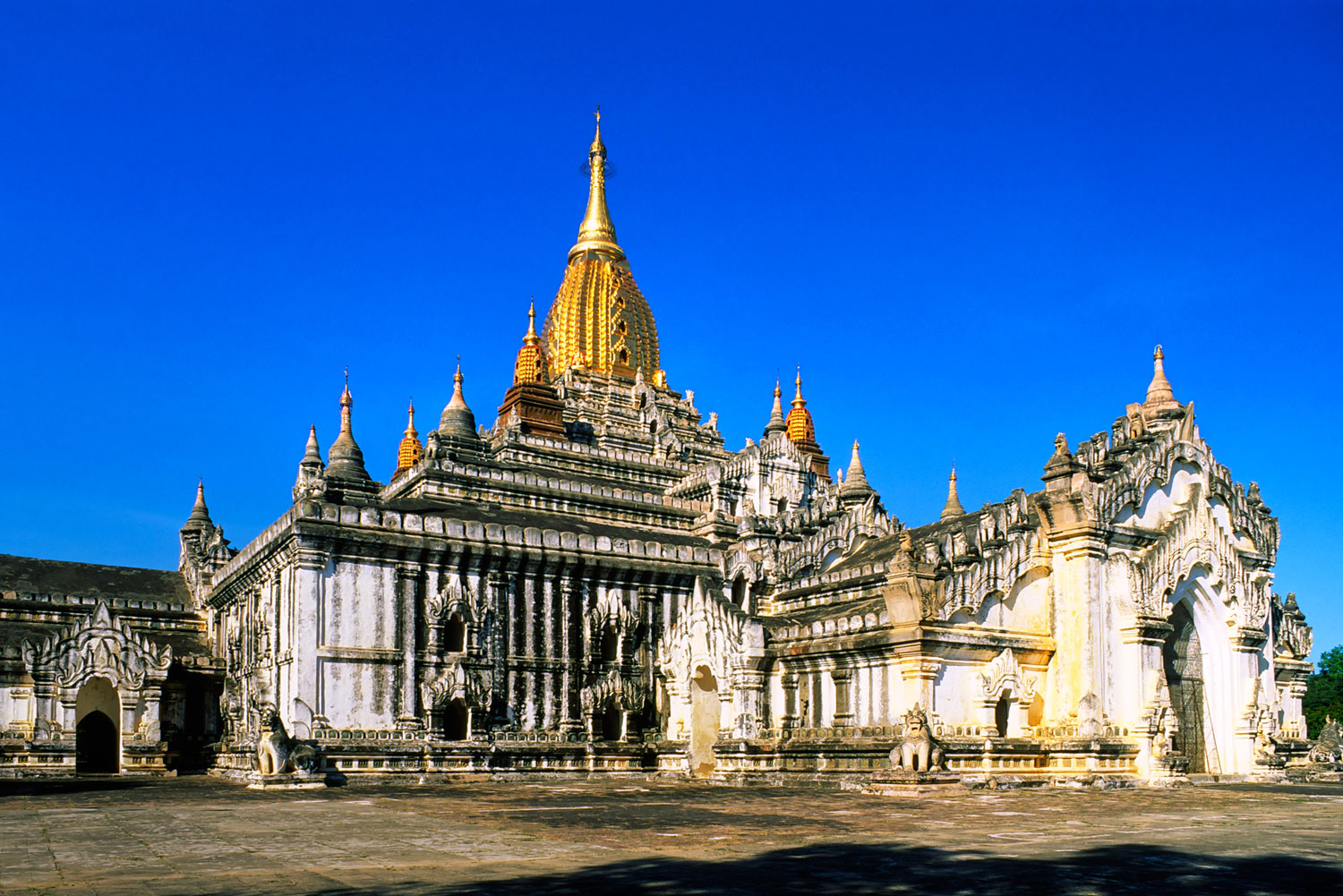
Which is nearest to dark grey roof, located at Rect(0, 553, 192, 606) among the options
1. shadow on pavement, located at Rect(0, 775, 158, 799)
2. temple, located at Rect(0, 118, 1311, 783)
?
temple, located at Rect(0, 118, 1311, 783)

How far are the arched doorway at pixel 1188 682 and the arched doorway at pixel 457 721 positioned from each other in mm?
23133

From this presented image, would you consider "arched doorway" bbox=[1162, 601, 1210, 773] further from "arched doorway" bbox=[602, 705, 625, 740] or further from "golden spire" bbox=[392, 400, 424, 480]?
"golden spire" bbox=[392, 400, 424, 480]

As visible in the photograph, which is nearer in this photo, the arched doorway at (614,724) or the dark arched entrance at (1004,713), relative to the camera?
the dark arched entrance at (1004,713)

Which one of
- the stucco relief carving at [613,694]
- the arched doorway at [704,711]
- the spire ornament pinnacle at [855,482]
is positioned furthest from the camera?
the spire ornament pinnacle at [855,482]

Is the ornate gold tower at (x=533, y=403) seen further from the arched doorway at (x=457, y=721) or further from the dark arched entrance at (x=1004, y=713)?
the dark arched entrance at (x=1004, y=713)

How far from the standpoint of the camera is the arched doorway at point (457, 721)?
138ft

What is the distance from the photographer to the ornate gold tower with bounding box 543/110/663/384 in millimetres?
83812

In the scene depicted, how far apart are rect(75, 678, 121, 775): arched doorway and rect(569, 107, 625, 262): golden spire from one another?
4953 cm

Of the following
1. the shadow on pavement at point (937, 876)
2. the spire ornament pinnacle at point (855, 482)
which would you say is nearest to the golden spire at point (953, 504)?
the spire ornament pinnacle at point (855, 482)

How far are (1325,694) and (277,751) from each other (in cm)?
8408

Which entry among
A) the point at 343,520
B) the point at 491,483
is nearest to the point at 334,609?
the point at 343,520

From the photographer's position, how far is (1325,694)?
93125 mm

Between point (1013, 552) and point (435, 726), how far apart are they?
19396 mm

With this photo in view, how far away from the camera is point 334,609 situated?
40062mm
